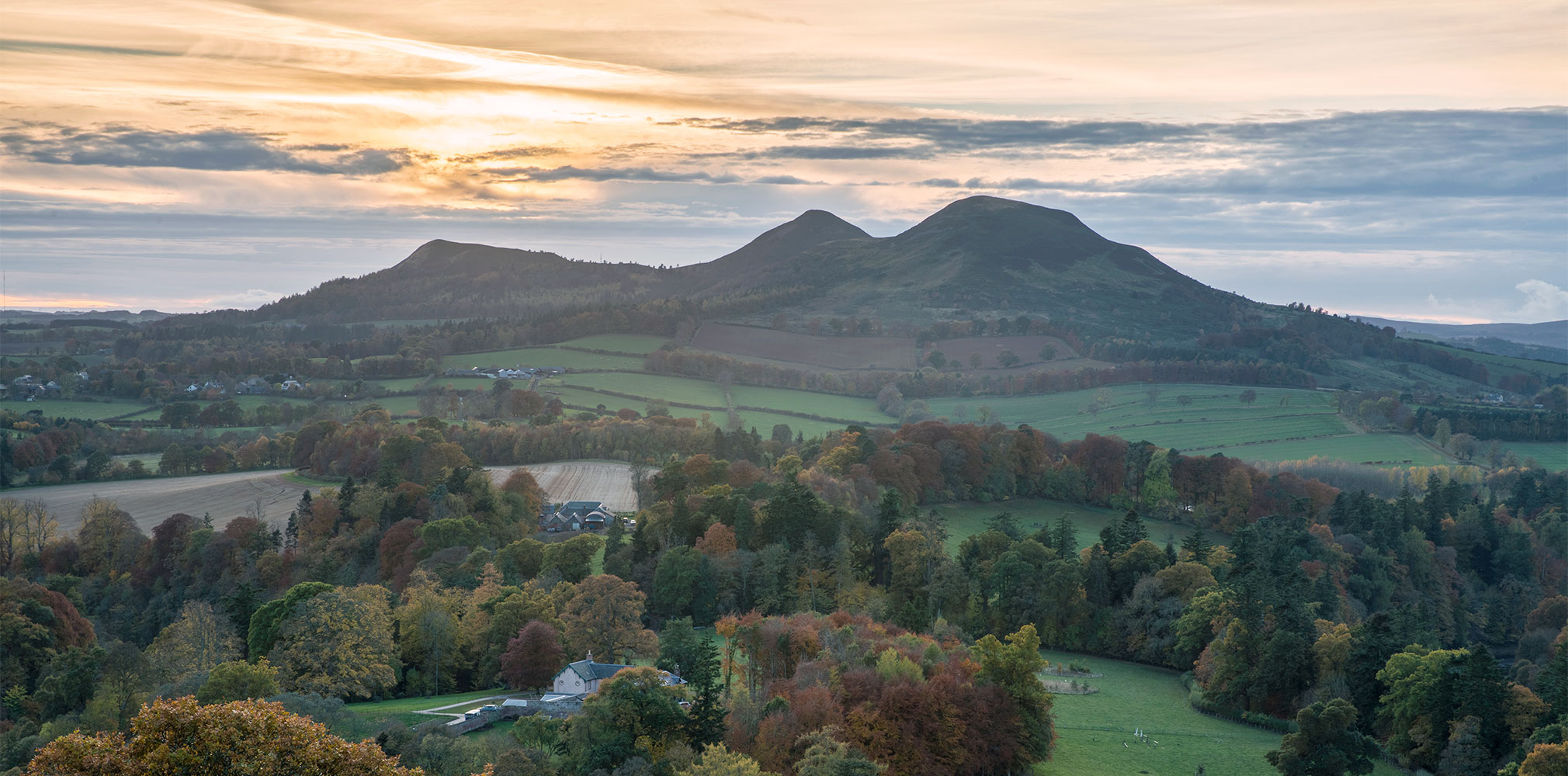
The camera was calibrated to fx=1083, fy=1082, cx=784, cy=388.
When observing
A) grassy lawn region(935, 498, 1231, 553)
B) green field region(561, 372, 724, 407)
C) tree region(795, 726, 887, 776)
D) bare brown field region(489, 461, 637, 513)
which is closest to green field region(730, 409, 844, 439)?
green field region(561, 372, 724, 407)

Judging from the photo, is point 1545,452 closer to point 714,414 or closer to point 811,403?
point 811,403

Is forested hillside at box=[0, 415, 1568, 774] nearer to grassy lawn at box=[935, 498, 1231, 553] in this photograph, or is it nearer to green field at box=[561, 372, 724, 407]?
grassy lawn at box=[935, 498, 1231, 553]

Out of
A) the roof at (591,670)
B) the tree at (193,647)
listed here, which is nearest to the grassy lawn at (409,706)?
the roof at (591,670)

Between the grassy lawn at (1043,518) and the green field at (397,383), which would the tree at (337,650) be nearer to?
the grassy lawn at (1043,518)

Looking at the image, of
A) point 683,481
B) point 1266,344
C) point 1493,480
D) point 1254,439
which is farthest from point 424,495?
point 1266,344

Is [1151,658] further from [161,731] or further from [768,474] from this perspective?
[161,731]

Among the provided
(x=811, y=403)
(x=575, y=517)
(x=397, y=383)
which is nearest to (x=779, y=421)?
(x=811, y=403)
